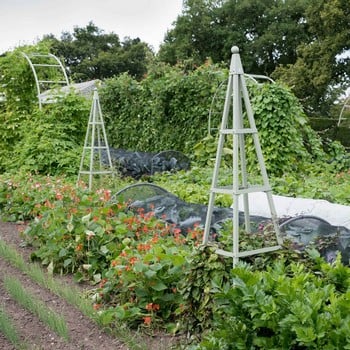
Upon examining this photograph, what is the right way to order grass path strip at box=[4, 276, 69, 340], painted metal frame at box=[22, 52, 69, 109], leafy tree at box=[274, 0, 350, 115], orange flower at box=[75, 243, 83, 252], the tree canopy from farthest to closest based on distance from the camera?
the tree canopy → leafy tree at box=[274, 0, 350, 115] → painted metal frame at box=[22, 52, 69, 109] → orange flower at box=[75, 243, 83, 252] → grass path strip at box=[4, 276, 69, 340]

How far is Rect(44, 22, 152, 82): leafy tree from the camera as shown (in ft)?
129

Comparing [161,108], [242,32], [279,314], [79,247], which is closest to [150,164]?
[161,108]

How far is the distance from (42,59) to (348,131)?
8037 millimetres

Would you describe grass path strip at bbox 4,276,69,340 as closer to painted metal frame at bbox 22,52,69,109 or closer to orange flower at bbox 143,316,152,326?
orange flower at bbox 143,316,152,326

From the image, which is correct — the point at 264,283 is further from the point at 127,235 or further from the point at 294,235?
the point at 127,235

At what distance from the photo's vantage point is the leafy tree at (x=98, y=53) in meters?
39.3

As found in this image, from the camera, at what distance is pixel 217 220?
13.8 feet

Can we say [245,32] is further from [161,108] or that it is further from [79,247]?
[79,247]

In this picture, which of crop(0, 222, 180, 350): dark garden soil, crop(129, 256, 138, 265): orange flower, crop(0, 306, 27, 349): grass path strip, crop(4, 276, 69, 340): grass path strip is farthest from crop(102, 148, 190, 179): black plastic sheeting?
crop(0, 306, 27, 349): grass path strip

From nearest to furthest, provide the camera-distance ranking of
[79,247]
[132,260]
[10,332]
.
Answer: [10,332] → [132,260] → [79,247]

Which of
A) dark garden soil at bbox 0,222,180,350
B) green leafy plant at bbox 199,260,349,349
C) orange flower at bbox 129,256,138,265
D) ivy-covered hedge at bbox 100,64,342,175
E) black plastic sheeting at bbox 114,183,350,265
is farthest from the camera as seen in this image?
ivy-covered hedge at bbox 100,64,342,175

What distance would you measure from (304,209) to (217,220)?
0.78 metres

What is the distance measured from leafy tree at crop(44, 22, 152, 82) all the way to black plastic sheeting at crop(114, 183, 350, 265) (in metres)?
32.3

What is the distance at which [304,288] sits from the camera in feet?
7.29
